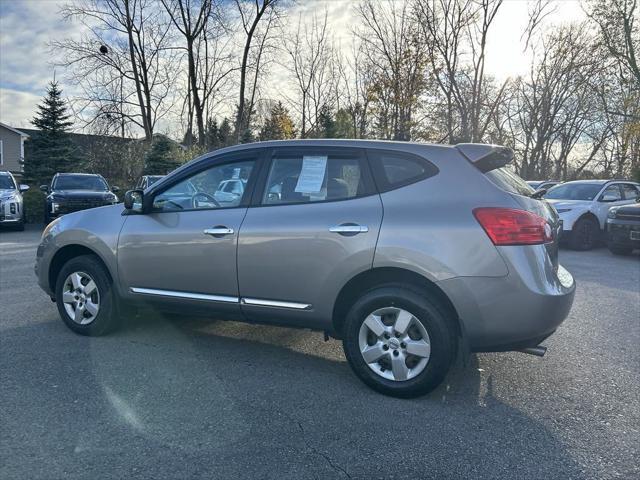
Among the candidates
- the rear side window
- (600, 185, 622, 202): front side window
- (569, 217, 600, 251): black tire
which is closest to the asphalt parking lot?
the rear side window

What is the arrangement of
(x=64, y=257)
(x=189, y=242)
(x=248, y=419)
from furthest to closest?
(x=64, y=257) < (x=189, y=242) < (x=248, y=419)

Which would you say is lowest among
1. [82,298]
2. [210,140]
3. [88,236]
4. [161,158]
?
[82,298]

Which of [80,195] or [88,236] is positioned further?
[80,195]

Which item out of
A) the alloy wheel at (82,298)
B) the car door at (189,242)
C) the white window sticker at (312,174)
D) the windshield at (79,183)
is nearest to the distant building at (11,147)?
the windshield at (79,183)

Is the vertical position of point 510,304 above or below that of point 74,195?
below

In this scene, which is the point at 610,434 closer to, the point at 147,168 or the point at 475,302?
the point at 475,302

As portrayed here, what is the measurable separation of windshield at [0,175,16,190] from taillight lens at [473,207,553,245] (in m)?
14.9

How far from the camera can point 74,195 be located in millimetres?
13680

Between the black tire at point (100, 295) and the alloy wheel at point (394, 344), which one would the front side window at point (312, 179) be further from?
the black tire at point (100, 295)

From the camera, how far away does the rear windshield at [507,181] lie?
335 centimetres

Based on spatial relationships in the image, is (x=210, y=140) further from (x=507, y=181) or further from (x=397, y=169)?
(x=507, y=181)

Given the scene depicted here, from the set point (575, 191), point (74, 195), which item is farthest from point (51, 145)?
point (575, 191)

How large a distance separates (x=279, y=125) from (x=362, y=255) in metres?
34.7

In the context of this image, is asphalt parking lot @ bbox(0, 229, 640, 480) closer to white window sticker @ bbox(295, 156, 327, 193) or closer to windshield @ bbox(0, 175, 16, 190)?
white window sticker @ bbox(295, 156, 327, 193)
